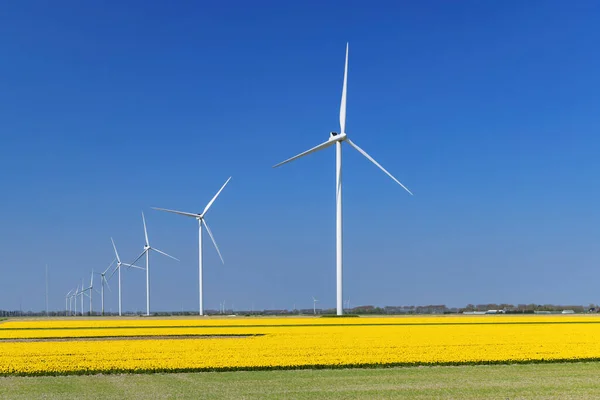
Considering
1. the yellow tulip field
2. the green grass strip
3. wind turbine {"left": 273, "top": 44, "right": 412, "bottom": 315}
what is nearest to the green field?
the green grass strip

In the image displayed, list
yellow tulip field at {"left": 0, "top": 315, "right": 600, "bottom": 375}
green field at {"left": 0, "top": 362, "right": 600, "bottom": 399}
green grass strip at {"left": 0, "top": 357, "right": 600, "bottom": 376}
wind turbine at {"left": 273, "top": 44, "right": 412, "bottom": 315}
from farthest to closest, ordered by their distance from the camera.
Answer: wind turbine at {"left": 273, "top": 44, "right": 412, "bottom": 315} < yellow tulip field at {"left": 0, "top": 315, "right": 600, "bottom": 375} < green grass strip at {"left": 0, "top": 357, "right": 600, "bottom": 376} < green field at {"left": 0, "top": 362, "right": 600, "bottom": 399}

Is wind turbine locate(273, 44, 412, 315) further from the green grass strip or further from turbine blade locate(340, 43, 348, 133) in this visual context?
the green grass strip

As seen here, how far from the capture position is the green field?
23.5 meters

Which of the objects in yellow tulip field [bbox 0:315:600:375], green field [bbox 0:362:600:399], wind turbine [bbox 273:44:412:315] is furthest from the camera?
wind turbine [bbox 273:44:412:315]

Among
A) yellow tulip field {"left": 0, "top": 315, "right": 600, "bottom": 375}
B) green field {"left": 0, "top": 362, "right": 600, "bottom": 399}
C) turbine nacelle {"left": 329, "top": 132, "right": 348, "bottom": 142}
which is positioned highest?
turbine nacelle {"left": 329, "top": 132, "right": 348, "bottom": 142}

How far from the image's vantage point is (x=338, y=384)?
25984 millimetres

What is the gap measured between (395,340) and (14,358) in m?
21.6

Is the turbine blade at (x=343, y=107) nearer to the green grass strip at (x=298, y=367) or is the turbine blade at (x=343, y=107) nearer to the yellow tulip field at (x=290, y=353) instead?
the yellow tulip field at (x=290, y=353)

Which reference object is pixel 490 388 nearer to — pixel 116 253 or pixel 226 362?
pixel 226 362

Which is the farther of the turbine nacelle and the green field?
the turbine nacelle

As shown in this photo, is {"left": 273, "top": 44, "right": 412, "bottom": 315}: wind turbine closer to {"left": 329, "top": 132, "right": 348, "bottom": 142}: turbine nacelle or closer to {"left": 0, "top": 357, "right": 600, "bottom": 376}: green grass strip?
{"left": 329, "top": 132, "right": 348, "bottom": 142}: turbine nacelle

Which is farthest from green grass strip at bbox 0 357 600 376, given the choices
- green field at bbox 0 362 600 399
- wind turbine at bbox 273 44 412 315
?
wind turbine at bbox 273 44 412 315

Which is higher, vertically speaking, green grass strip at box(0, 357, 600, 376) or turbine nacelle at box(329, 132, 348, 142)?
turbine nacelle at box(329, 132, 348, 142)

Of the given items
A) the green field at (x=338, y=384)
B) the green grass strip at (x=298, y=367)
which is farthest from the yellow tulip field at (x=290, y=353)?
the green field at (x=338, y=384)
